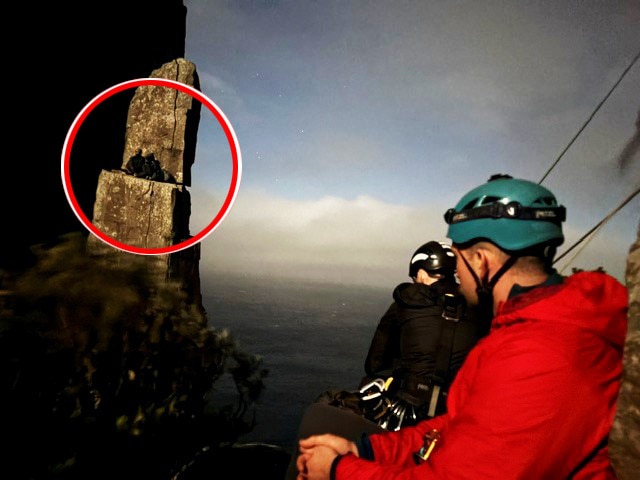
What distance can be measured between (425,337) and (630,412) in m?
2.64

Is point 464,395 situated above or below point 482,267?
below

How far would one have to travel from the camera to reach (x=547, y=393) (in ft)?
4.31

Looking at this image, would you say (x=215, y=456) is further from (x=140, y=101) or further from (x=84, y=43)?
(x=84, y=43)

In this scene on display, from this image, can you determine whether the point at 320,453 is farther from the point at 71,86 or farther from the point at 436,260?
the point at 71,86

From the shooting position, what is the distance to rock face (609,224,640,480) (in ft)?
4.72

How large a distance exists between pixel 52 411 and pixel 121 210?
16.1ft

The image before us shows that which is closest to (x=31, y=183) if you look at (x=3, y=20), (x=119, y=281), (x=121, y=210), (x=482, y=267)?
(x=3, y=20)

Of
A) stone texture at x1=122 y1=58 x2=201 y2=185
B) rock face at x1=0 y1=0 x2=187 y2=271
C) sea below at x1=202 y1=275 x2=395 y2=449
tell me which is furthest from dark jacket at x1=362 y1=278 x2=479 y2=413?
sea below at x1=202 y1=275 x2=395 y2=449

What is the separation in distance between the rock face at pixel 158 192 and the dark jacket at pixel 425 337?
137 inches

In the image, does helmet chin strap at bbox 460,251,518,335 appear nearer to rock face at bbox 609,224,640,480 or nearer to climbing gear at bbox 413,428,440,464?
rock face at bbox 609,224,640,480

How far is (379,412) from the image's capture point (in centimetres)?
373

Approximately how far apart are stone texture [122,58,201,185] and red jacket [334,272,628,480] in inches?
318

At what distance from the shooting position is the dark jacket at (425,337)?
3869 millimetres

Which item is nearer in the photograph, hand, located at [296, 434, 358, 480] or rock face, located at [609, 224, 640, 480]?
rock face, located at [609, 224, 640, 480]
